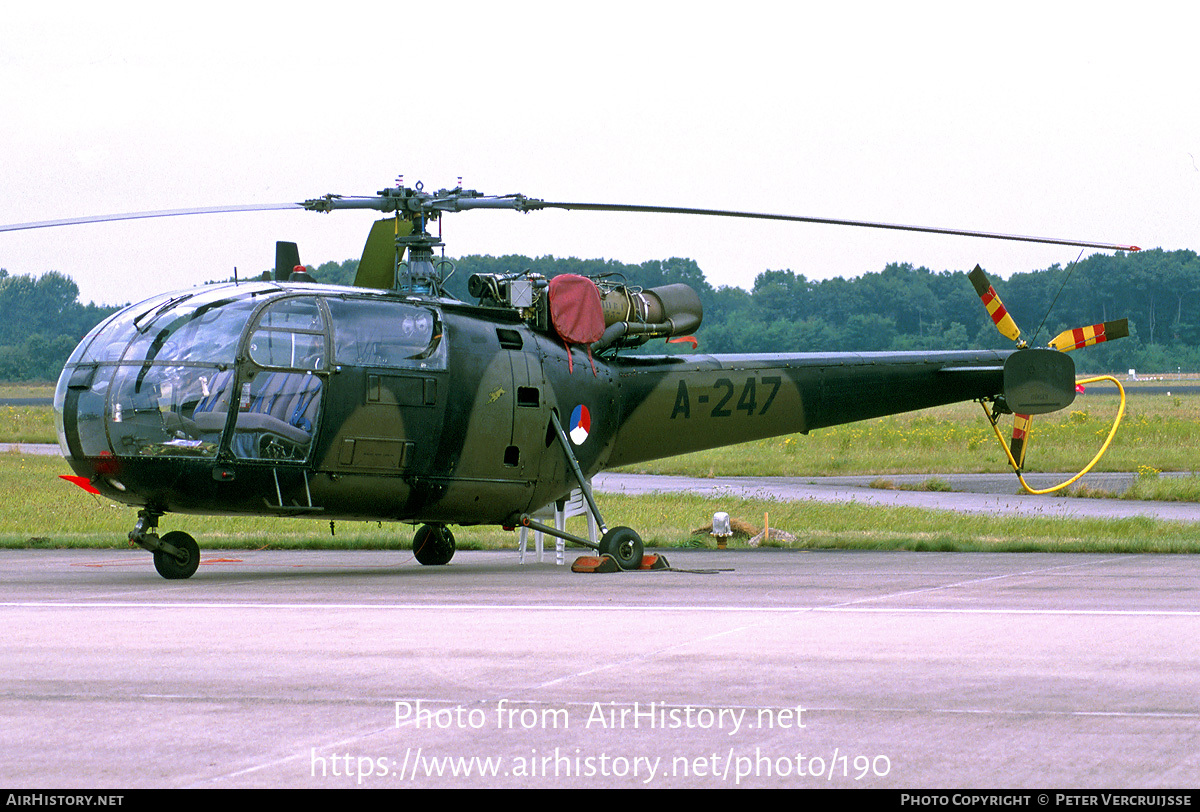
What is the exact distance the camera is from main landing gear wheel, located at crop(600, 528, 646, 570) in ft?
49.2

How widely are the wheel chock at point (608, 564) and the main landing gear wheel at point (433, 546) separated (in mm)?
2339

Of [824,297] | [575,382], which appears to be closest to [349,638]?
[575,382]

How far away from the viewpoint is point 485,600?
38.7ft

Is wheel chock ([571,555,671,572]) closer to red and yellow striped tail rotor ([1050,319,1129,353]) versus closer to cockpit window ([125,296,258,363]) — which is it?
cockpit window ([125,296,258,363])

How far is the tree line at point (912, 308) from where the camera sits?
11850cm

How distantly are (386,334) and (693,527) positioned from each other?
31.8 ft

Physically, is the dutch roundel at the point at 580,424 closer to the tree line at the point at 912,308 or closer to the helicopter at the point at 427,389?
the helicopter at the point at 427,389

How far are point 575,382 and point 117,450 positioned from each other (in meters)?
5.36

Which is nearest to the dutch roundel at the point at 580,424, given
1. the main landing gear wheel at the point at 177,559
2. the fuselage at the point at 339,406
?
the fuselage at the point at 339,406

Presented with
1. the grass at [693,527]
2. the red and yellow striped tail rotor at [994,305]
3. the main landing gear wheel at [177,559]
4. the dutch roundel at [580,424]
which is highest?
the red and yellow striped tail rotor at [994,305]

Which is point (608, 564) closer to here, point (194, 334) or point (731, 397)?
point (731, 397)

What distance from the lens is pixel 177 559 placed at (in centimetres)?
1403

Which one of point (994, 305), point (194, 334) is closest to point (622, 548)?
point (194, 334)

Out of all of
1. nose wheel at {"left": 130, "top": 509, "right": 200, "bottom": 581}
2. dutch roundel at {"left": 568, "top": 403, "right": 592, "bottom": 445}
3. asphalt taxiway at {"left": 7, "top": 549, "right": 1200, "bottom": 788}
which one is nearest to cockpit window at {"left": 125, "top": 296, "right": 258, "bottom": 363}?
nose wheel at {"left": 130, "top": 509, "right": 200, "bottom": 581}
